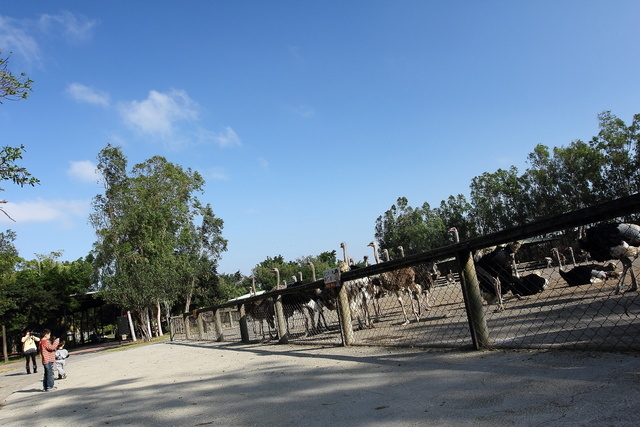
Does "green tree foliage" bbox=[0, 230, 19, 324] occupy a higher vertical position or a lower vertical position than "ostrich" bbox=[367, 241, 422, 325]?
higher

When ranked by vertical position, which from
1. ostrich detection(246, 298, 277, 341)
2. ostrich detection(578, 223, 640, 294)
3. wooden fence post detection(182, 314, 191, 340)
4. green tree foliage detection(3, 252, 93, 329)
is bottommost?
wooden fence post detection(182, 314, 191, 340)

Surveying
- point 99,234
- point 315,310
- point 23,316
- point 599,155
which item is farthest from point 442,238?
point 315,310

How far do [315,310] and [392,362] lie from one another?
7.05 meters

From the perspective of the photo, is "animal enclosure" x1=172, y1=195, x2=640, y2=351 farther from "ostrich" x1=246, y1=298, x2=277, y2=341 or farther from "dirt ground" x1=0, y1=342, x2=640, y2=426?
"dirt ground" x1=0, y1=342, x2=640, y2=426

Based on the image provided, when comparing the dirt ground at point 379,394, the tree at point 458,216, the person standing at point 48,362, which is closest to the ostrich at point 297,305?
the dirt ground at point 379,394

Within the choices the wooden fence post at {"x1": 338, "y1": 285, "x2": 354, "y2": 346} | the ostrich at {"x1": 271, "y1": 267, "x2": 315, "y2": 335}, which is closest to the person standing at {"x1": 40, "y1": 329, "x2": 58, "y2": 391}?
the ostrich at {"x1": 271, "y1": 267, "x2": 315, "y2": 335}

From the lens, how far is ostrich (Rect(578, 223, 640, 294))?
26.0ft

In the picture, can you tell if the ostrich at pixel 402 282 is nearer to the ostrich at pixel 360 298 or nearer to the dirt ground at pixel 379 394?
the ostrich at pixel 360 298

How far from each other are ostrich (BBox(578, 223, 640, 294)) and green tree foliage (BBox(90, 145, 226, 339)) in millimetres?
28805

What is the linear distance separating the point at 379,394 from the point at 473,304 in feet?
6.45

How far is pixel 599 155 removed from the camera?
45719 mm

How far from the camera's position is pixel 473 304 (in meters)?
5.64

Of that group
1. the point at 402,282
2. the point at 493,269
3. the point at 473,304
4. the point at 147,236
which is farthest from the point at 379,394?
the point at 147,236

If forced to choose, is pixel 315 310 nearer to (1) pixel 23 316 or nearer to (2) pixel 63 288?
(1) pixel 23 316
